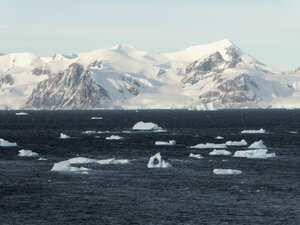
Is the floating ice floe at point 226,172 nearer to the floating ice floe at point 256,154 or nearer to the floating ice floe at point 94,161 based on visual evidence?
the floating ice floe at point 94,161

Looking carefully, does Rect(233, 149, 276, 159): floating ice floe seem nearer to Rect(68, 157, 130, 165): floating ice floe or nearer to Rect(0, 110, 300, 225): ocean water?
Rect(0, 110, 300, 225): ocean water

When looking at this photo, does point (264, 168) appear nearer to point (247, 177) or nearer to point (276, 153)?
point (247, 177)

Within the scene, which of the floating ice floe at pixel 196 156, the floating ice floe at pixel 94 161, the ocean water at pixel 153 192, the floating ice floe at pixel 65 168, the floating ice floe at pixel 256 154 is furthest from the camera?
the floating ice floe at pixel 256 154

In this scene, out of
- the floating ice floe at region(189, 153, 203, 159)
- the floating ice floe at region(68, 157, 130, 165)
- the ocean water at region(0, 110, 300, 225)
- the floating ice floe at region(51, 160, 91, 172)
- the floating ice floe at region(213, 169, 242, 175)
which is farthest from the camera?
the floating ice floe at region(189, 153, 203, 159)

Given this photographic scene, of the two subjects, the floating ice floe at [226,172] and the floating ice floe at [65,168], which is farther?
the floating ice floe at [65,168]

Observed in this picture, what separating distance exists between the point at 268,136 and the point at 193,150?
5308 centimetres

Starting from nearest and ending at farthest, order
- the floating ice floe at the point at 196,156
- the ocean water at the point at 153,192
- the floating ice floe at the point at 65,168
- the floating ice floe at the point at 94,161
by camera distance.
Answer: the ocean water at the point at 153,192 → the floating ice floe at the point at 65,168 → the floating ice floe at the point at 94,161 → the floating ice floe at the point at 196,156

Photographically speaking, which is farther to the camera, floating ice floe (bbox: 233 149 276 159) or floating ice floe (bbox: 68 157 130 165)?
floating ice floe (bbox: 233 149 276 159)

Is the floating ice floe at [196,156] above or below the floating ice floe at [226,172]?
above

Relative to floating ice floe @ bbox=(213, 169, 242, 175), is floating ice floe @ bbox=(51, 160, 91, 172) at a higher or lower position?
higher

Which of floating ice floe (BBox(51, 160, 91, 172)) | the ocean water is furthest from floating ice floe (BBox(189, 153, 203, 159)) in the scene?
floating ice floe (BBox(51, 160, 91, 172))

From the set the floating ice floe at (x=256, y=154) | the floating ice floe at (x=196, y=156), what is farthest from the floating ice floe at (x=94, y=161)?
the floating ice floe at (x=256, y=154)

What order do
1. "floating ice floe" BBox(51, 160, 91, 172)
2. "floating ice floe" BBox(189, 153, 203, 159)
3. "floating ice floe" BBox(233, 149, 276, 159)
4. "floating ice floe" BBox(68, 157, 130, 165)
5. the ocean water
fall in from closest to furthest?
the ocean water < "floating ice floe" BBox(51, 160, 91, 172) < "floating ice floe" BBox(68, 157, 130, 165) < "floating ice floe" BBox(189, 153, 203, 159) < "floating ice floe" BBox(233, 149, 276, 159)

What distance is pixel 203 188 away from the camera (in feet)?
275
